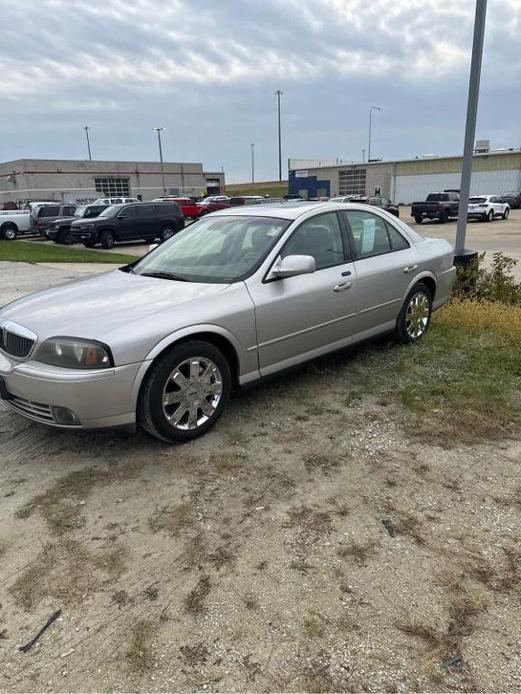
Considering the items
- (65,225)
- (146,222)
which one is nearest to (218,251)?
(146,222)

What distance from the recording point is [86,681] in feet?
6.40

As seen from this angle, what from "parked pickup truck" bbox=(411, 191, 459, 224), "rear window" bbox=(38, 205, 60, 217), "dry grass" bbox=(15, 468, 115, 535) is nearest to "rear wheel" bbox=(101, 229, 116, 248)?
"rear window" bbox=(38, 205, 60, 217)

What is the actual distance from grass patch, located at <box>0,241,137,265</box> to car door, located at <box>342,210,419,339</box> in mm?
11544

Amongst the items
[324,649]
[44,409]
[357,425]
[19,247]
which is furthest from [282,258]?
[19,247]

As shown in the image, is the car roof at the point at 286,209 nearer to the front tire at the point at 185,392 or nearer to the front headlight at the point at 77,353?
the front tire at the point at 185,392

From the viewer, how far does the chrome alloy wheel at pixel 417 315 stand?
553 centimetres

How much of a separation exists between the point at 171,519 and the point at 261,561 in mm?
595

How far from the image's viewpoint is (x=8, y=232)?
86.8 ft

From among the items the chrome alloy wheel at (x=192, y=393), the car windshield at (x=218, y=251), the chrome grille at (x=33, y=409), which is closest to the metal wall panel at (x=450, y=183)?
the car windshield at (x=218, y=251)

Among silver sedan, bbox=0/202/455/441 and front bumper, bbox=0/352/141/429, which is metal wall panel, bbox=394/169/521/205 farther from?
front bumper, bbox=0/352/141/429

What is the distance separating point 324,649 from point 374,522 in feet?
2.81

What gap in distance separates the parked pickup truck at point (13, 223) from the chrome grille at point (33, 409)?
26.1 meters

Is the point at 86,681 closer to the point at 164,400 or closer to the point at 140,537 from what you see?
the point at 140,537

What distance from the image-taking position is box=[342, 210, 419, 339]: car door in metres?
4.79
